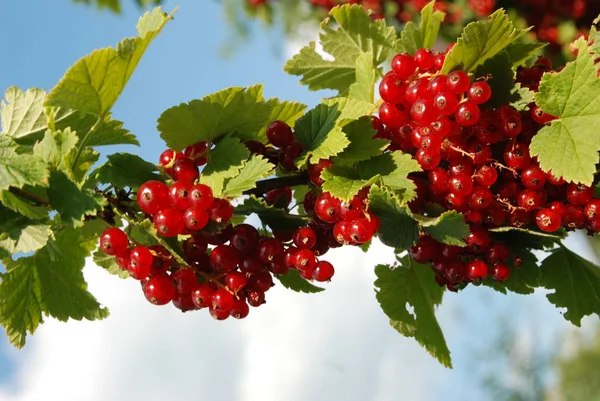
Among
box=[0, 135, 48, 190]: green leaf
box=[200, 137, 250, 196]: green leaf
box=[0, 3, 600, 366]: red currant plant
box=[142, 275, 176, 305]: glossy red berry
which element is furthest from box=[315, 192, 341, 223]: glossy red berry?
box=[0, 135, 48, 190]: green leaf

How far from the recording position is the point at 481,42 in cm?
82

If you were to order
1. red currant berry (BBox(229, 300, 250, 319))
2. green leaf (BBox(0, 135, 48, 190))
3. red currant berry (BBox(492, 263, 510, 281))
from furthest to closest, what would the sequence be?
1. red currant berry (BBox(492, 263, 510, 281))
2. red currant berry (BBox(229, 300, 250, 319))
3. green leaf (BBox(0, 135, 48, 190))

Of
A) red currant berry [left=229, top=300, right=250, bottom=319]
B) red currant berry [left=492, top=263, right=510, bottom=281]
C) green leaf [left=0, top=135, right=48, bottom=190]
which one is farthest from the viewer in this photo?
red currant berry [left=492, top=263, right=510, bottom=281]

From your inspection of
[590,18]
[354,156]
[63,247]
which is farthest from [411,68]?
[590,18]

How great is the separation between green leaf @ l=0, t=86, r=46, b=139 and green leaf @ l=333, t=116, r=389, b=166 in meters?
0.38

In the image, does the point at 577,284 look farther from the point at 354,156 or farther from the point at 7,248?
the point at 7,248

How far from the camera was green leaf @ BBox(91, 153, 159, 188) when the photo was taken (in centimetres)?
77

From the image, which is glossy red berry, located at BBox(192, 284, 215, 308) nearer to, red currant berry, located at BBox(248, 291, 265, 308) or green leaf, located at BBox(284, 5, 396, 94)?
red currant berry, located at BBox(248, 291, 265, 308)

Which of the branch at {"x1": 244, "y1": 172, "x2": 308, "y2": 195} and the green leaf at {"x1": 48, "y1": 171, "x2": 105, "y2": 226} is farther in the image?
the branch at {"x1": 244, "y1": 172, "x2": 308, "y2": 195}

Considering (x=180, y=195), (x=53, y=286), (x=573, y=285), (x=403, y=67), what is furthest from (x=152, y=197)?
(x=573, y=285)

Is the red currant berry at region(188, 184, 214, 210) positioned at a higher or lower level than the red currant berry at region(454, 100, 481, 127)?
lower

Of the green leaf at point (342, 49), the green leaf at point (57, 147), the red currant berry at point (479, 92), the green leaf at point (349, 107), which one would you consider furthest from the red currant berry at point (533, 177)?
the green leaf at point (57, 147)

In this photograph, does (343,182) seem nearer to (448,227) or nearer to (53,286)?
(448,227)

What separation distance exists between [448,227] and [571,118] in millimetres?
206
